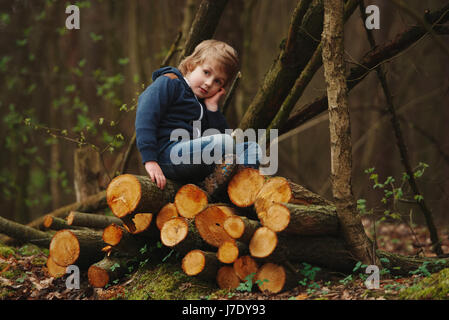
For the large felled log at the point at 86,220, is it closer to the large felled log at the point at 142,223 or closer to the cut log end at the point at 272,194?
the large felled log at the point at 142,223

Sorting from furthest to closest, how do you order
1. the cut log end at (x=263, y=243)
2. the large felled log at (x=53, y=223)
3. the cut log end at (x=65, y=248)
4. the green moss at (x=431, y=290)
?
1. the large felled log at (x=53, y=223)
2. the cut log end at (x=65, y=248)
3. the cut log end at (x=263, y=243)
4. the green moss at (x=431, y=290)

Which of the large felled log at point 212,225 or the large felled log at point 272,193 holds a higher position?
the large felled log at point 272,193

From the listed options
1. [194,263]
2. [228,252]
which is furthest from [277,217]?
[194,263]

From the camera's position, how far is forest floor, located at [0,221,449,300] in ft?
10.4

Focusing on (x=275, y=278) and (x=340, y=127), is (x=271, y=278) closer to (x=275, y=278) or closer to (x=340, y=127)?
(x=275, y=278)

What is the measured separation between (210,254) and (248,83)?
6.30 meters

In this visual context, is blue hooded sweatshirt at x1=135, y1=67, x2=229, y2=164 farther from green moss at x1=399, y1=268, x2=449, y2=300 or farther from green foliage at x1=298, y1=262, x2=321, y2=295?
green moss at x1=399, y1=268, x2=449, y2=300

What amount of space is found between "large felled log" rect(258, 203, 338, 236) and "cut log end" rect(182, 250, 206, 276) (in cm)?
53

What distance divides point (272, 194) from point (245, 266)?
594mm

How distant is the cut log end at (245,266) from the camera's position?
3467 millimetres

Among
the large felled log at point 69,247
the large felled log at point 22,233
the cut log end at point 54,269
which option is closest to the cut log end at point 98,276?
the large felled log at point 69,247

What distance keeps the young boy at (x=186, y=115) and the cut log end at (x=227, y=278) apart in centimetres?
78

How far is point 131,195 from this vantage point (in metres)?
3.31

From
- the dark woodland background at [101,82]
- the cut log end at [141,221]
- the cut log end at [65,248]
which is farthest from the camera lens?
the dark woodland background at [101,82]
